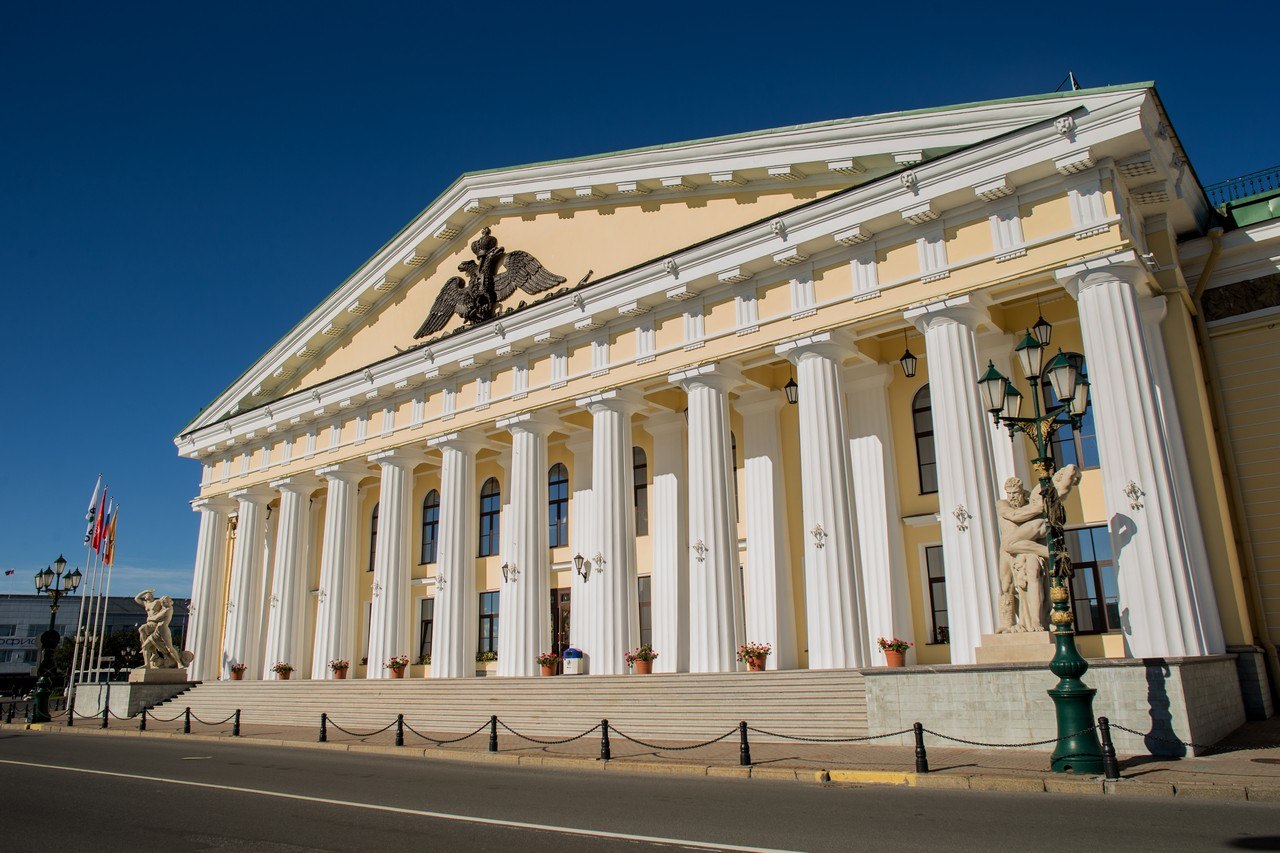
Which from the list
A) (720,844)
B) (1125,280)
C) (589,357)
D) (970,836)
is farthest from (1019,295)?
(720,844)

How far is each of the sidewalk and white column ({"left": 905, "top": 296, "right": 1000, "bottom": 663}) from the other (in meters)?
2.85

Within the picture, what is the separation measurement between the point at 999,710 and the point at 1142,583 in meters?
3.41

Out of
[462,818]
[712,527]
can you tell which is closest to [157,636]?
[712,527]

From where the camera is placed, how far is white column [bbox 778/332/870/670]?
17.9m

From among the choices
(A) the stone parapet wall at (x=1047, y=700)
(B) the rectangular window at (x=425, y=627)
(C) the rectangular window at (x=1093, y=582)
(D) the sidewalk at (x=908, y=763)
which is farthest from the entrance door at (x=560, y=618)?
(C) the rectangular window at (x=1093, y=582)

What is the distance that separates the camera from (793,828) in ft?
27.2

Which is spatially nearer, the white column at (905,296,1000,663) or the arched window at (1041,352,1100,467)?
the white column at (905,296,1000,663)

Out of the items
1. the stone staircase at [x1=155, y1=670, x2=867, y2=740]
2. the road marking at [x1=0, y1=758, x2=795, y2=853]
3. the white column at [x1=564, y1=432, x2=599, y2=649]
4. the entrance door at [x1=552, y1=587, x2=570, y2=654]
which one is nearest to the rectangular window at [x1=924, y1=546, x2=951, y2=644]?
the stone staircase at [x1=155, y1=670, x2=867, y2=740]

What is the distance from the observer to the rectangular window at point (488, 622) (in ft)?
97.5

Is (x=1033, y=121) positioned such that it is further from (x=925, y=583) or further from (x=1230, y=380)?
(x=925, y=583)

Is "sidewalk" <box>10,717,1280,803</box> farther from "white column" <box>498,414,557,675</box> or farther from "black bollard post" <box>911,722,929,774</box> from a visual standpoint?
"white column" <box>498,414,557,675</box>

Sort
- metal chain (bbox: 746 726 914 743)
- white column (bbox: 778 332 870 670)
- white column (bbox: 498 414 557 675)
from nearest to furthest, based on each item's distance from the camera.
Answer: metal chain (bbox: 746 726 914 743)
white column (bbox: 778 332 870 670)
white column (bbox: 498 414 557 675)

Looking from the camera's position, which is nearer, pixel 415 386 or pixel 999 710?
pixel 999 710

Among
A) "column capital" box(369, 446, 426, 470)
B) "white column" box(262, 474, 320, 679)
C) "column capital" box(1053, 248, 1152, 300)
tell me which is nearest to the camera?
"column capital" box(1053, 248, 1152, 300)
